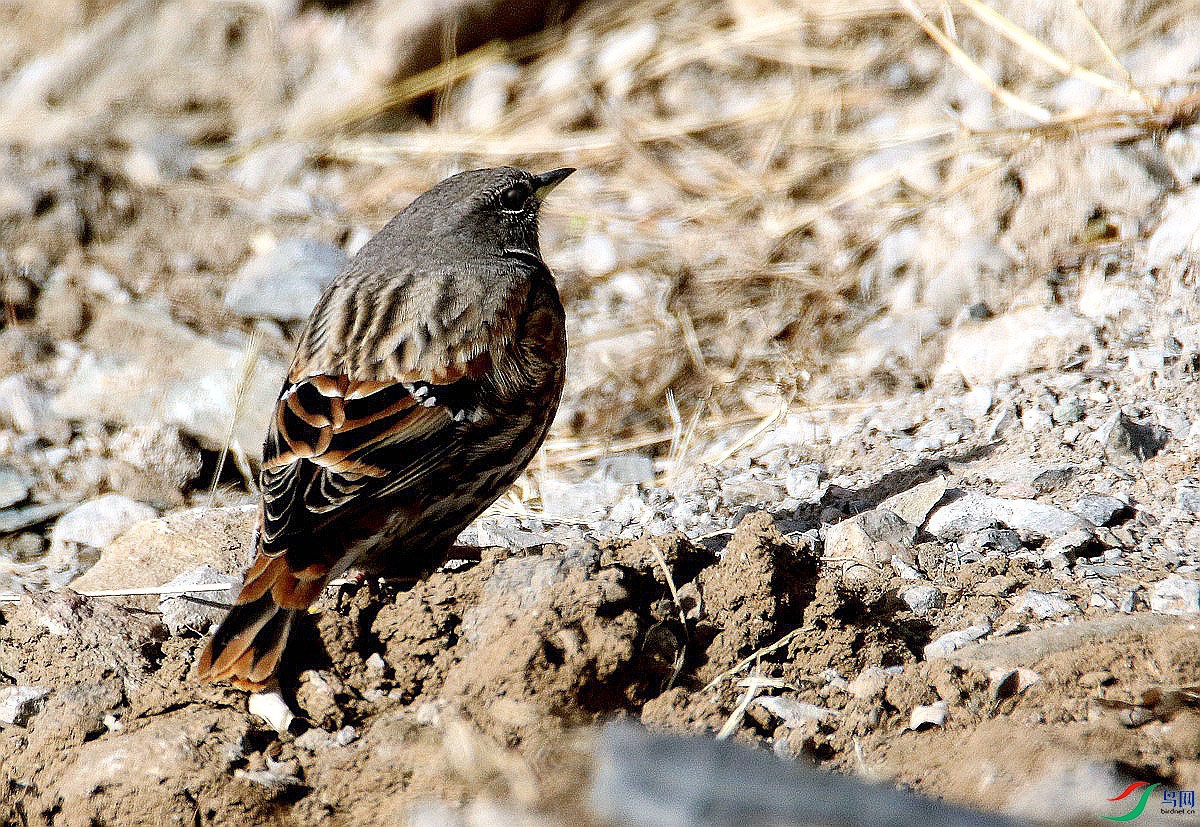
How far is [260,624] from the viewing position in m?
3.40

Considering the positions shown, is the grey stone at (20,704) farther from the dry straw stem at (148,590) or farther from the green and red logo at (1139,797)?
the green and red logo at (1139,797)

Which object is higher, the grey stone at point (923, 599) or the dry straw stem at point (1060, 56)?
the dry straw stem at point (1060, 56)

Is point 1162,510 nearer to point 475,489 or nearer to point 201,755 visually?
point 475,489

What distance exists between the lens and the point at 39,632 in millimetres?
3705

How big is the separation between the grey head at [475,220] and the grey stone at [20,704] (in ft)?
6.62

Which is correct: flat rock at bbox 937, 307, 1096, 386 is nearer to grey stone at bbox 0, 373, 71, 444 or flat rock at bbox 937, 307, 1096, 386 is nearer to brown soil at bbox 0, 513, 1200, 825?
brown soil at bbox 0, 513, 1200, 825

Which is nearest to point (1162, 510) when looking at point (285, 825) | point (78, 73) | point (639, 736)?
point (639, 736)

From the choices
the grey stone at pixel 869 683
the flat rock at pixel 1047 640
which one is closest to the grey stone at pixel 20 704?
the grey stone at pixel 869 683

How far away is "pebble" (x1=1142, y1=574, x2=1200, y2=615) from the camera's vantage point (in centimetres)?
323

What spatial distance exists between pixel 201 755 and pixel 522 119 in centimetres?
555

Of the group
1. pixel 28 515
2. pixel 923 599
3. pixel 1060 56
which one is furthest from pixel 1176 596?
pixel 28 515

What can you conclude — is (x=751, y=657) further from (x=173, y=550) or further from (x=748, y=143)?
(x=748, y=143)

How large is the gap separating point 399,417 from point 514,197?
59.5 inches

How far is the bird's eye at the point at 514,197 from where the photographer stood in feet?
16.7
